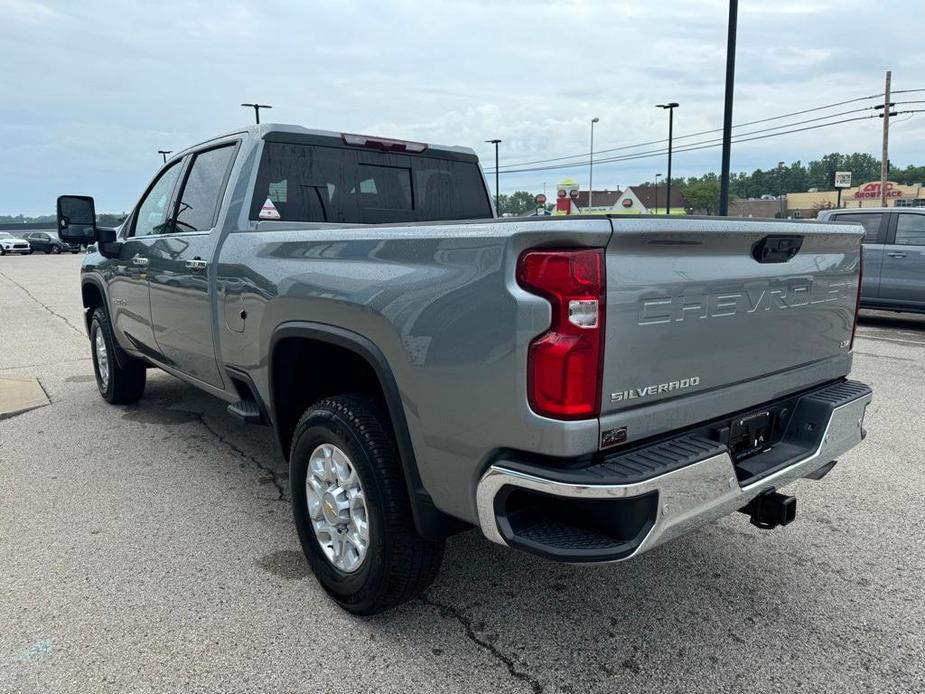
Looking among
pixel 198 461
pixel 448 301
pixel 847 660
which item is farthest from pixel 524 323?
pixel 198 461

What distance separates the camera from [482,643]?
2.67 metres

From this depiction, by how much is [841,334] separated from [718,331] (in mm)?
1011

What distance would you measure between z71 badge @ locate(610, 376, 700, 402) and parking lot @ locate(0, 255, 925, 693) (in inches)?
39.7

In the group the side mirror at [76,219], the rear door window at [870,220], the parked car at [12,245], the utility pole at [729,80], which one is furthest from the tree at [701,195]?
the side mirror at [76,219]

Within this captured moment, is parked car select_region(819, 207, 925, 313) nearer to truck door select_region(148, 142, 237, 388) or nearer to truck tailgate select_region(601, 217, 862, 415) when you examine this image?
truck tailgate select_region(601, 217, 862, 415)

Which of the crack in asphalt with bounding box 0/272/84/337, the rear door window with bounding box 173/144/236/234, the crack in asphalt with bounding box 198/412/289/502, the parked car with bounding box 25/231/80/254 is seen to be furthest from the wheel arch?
the parked car with bounding box 25/231/80/254

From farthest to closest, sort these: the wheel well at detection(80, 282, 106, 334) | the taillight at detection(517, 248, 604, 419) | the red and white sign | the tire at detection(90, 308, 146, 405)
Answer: the wheel well at detection(80, 282, 106, 334), the tire at detection(90, 308, 146, 405), the red and white sign, the taillight at detection(517, 248, 604, 419)

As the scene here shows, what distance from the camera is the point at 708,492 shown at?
222 centimetres

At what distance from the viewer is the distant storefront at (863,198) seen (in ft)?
229

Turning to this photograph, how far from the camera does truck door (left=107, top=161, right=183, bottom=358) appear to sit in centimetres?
478

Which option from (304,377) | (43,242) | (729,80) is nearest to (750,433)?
(304,377)

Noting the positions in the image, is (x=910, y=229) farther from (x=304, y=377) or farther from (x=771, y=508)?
(x=304, y=377)

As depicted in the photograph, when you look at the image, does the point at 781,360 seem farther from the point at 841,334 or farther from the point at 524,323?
the point at 524,323

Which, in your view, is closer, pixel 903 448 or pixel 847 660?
pixel 847 660
